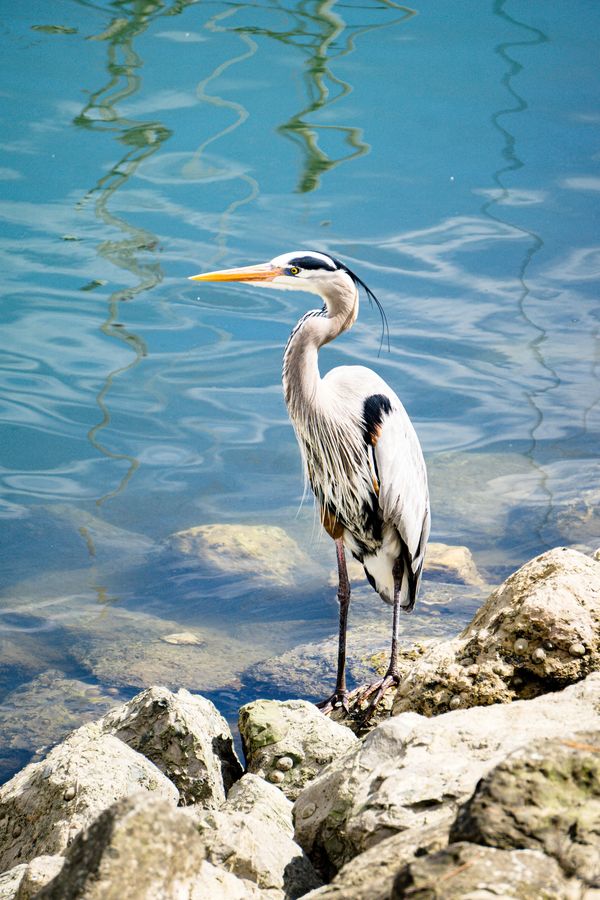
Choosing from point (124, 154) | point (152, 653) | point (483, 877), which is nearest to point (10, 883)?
point (483, 877)

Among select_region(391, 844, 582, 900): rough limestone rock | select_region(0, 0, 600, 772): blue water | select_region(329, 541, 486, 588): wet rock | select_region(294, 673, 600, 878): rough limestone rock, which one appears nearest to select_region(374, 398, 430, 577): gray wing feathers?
select_region(0, 0, 600, 772): blue water

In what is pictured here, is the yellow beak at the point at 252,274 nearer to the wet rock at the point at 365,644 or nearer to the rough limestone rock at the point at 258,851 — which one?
the wet rock at the point at 365,644

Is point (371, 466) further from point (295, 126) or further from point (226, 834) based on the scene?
point (295, 126)

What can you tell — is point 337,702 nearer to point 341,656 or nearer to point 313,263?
point 341,656

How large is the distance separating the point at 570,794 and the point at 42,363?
10064 millimetres

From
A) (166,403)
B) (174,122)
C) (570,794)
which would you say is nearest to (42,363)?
(166,403)

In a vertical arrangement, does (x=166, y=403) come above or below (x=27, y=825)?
below

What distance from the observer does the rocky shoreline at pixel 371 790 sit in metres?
1.58

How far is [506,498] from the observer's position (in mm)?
8930

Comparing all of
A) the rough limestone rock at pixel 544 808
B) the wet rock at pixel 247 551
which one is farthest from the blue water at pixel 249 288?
the rough limestone rock at pixel 544 808

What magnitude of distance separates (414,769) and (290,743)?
129 cm

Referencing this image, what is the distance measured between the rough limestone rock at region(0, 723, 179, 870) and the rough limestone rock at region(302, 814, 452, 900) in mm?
889

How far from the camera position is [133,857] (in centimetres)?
162

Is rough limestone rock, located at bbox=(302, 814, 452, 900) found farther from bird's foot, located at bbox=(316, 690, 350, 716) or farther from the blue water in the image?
the blue water
